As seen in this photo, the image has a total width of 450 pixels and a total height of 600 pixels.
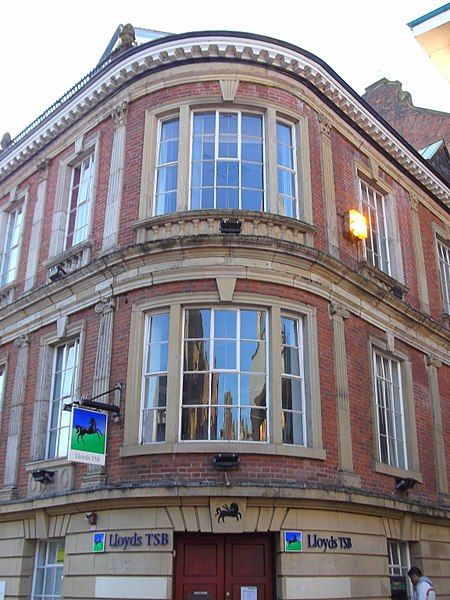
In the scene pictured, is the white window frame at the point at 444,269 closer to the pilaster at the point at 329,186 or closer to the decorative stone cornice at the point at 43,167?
the pilaster at the point at 329,186

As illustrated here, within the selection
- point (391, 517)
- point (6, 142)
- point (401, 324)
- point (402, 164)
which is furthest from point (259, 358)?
point (6, 142)

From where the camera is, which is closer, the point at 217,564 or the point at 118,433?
the point at 217,564

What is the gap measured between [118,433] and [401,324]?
734cm

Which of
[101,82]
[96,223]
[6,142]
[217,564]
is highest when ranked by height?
[6,142]

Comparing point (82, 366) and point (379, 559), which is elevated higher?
point (82, 366)

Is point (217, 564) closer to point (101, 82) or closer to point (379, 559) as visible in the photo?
point (379, 559)

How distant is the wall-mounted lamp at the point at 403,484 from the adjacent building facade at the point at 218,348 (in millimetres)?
65

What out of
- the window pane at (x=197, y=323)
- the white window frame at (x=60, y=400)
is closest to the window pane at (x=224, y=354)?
the window pane at (x=197, y=323)

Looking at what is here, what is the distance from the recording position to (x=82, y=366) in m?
13.2

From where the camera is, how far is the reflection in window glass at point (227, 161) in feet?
44.3

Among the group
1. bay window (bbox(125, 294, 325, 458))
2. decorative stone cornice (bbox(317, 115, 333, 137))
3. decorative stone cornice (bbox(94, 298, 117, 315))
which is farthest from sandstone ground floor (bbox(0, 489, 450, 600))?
decorative stone cornice (bbox(317, 115, 333, 137))

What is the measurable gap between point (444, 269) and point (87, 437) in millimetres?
12170

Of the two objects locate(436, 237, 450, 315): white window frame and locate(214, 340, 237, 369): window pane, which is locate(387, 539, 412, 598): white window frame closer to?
locate(214, 340, 237, 369): window pane

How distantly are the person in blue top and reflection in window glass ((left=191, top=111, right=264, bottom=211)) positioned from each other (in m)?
7.38
